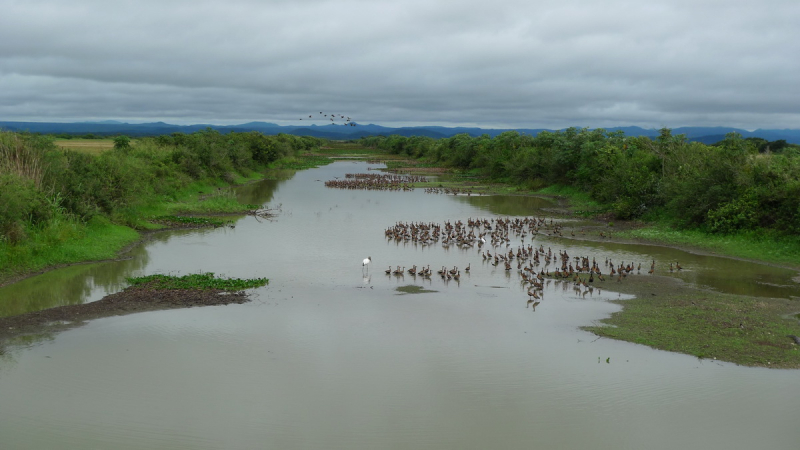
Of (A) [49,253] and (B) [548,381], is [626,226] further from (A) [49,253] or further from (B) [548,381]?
(A) [49,253]

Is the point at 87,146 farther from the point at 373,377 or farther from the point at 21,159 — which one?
the point at 373,377

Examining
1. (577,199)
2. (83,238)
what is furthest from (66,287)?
(577,199)

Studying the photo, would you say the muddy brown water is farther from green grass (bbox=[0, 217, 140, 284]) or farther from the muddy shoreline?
green grass (bbox=[0, 217, 140, 284])

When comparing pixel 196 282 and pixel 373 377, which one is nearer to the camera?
pixel 373 377

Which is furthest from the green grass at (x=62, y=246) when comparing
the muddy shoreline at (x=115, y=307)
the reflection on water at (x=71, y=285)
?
the muddy shoreline at (x=115, y=307)

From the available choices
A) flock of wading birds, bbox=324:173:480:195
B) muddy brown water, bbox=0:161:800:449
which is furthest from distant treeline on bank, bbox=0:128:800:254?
flock of wading birds, bbox=324:173:480:195

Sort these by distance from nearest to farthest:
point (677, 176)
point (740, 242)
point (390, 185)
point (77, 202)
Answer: point (77, 202) → point (740, 242) → point (677, 176) → point (390, 185)
